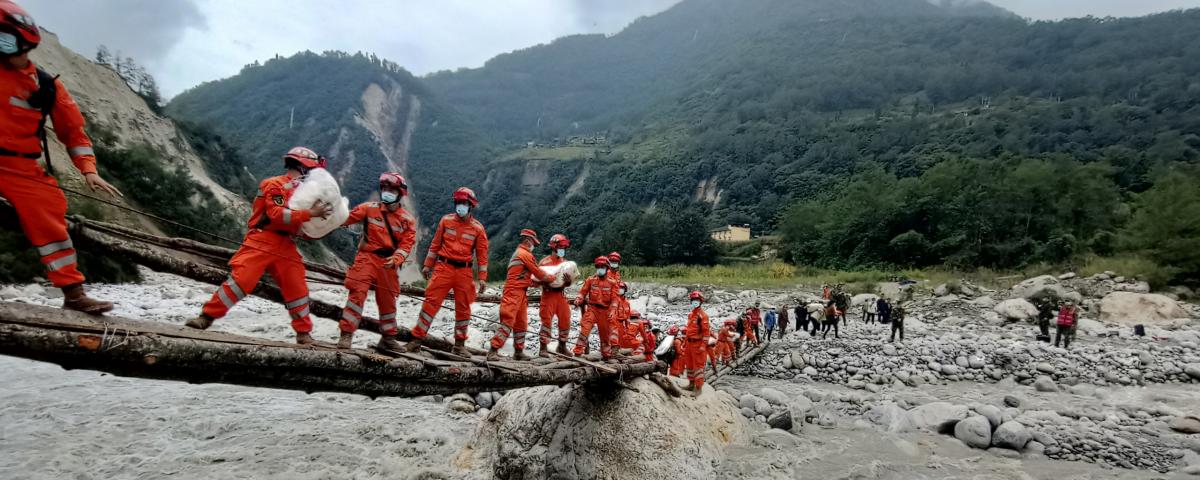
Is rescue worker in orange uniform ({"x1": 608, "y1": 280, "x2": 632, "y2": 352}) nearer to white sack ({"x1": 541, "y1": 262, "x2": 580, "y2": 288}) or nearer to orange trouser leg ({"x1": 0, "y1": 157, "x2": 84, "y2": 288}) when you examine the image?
white sack ({"x1": 541, "y1": 262, "x2": 580, "y2": 288})

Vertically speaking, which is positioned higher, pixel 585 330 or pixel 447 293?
pixel 447 293

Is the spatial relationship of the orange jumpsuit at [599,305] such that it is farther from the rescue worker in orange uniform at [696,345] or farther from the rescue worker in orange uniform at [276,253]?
the rescue worker in orange uniform at [276,253]

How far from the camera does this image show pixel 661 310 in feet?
79.7

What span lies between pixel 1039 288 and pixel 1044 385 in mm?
11420

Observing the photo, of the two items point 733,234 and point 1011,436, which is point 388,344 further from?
point 733,234

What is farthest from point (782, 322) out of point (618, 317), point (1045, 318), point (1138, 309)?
point (1138, 309)

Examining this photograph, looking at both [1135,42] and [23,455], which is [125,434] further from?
[1135,42]

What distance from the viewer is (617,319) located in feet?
30.3

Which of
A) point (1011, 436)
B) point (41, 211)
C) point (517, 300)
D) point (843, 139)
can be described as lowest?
point (1011, 436)

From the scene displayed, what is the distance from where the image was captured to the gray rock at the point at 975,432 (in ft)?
28.8

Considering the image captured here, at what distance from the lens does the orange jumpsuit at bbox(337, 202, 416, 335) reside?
4613 mm

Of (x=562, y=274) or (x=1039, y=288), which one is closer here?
(x=562, y=274)

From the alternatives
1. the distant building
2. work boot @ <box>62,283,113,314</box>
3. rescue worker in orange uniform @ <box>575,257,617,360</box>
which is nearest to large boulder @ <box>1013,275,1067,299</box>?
rescue worker in orange uniform @ <box>575,257,617,360</box>

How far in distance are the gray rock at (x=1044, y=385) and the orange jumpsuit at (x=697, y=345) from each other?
8534 millimetres
